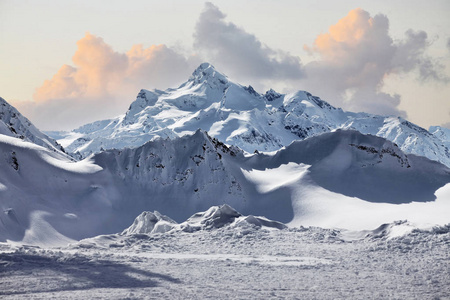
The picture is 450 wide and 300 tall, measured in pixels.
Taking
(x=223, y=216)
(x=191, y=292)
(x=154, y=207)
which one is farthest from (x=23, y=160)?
(x=191, y=292)

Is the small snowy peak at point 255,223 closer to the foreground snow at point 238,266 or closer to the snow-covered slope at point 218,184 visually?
the foreground snow at point 238,266

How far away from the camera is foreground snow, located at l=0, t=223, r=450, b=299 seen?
1328 inches

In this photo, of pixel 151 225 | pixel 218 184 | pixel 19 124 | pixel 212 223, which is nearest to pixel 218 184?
pixel 218 184

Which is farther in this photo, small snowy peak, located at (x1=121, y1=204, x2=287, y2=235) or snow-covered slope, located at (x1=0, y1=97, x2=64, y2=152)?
snow-covered slope, located at (x1=0, y1=97, x2=64, y2=152)

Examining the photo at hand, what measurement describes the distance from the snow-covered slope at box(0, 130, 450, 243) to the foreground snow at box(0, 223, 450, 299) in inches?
613

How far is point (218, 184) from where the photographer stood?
256 feet

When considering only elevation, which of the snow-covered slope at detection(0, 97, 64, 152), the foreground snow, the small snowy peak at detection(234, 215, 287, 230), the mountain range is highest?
the snow-covered slope at detection(0, 97, 64, 152)

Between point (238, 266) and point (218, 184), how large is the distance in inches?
1468

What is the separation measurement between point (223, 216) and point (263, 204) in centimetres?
1856

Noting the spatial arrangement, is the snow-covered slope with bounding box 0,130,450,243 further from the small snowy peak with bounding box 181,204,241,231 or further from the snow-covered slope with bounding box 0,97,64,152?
the snow-covered slope with bounding box 0,97,64,152

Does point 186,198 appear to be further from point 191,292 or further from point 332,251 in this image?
point 191,292

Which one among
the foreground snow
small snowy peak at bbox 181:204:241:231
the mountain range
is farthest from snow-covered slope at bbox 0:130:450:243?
the foreground snow

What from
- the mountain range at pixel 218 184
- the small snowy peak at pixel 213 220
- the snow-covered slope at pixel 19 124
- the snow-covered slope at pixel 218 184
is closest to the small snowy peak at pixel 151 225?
the small snowy peak at pixel 213 220

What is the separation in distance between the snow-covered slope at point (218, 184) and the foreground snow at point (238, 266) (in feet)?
51.1
